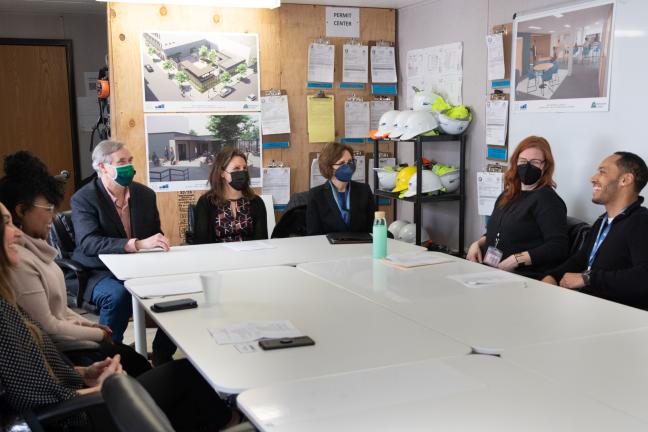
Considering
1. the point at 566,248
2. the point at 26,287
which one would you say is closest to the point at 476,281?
the point at 566,248

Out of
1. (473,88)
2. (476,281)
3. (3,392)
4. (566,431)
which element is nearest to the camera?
(566,431)

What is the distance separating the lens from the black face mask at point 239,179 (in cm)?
402

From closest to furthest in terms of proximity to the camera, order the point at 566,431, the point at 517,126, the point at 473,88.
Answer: the point at 566,431 → the point at 517,126 → the point at 473,88

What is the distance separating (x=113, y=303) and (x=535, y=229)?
7.21ft

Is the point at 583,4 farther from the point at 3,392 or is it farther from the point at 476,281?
the point at 3,392

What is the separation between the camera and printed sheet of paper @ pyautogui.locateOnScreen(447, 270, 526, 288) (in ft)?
9.12

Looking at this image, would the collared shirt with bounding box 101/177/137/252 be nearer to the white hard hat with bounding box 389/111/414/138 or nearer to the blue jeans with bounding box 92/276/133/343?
the blue jeans with bounding box 92/276/133/343

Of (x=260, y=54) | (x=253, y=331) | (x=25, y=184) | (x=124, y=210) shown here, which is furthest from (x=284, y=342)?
(x=260, y=54)

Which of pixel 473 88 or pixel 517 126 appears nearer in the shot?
pixel 517 126

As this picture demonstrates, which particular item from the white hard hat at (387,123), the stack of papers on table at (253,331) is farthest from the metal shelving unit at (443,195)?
the stack of papers on table at (253,331)

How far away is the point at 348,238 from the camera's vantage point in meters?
3.82

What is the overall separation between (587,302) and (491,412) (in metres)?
1.13

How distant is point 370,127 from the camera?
5797 millimetres

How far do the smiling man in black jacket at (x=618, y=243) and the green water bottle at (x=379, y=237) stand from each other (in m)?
0.77
